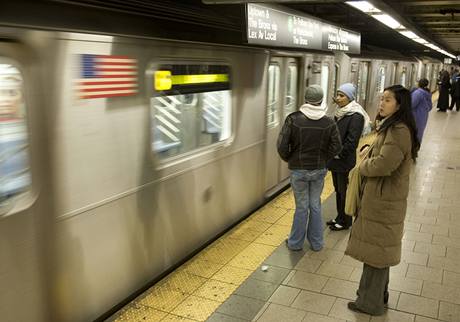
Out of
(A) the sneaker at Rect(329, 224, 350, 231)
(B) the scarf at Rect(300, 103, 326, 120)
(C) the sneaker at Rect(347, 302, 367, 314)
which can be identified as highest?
(B) the scarf at Rect(300, 103, 326, 120)

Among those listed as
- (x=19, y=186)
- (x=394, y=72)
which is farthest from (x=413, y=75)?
(x=19, y=186)

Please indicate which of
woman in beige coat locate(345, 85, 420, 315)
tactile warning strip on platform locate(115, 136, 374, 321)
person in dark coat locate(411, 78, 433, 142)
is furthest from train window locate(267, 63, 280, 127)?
woman in beige coat locate(345, 85, 420, 315)

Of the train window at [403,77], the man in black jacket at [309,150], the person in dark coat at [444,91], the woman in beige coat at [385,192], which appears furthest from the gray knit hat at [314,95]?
the person in dark coat at [444,91]

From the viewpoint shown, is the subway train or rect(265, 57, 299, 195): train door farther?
rect(265, 57, 299, 195): train door

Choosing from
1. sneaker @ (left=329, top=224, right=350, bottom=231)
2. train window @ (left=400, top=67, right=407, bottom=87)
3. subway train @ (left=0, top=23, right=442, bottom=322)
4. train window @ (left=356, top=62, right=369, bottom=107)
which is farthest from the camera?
train window @ (left=400, top=67, right=407, bottom=87)

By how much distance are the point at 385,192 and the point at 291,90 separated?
12.3 ft

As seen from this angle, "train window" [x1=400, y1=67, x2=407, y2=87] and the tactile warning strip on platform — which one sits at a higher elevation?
"train window" [x1=400, y1=67, x2=407, y2=87]

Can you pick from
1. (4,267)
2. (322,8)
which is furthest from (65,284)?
(322,8)

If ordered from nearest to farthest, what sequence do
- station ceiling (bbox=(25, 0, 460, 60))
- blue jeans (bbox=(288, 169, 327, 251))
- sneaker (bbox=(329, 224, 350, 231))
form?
station ceiling (bbox=(25, 0, 460, 60)), blue jeans (bbox=(288, 169, 327, 251)), sneaker (bbox=(329, 224, 350, 231))

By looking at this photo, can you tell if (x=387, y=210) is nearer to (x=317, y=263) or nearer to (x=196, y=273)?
(x=317, y=263)

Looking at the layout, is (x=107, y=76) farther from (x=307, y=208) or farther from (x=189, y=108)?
(x=307, y=208)

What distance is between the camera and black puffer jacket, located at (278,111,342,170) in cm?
415

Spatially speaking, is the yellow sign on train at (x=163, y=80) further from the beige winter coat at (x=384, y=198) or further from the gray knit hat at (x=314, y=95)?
the beige winter coat at (x=384, y=198)

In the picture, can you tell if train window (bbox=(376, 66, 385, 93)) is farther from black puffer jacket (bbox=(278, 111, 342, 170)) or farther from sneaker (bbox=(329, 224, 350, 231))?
black puffer jacket (bbox=(278, 111, 342, 170))
